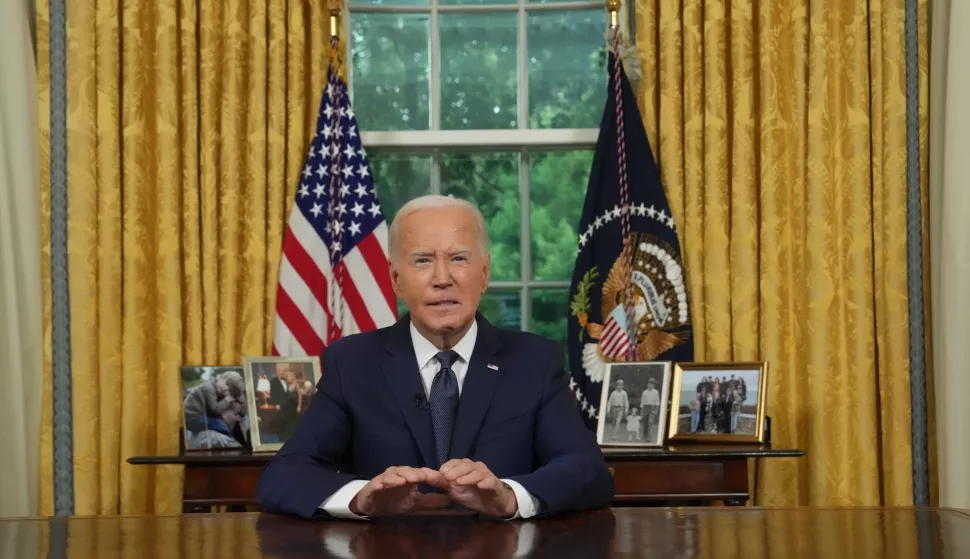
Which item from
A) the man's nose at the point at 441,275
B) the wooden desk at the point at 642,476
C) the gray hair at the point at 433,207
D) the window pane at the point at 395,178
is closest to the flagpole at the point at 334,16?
the window pane at the point at 395,178

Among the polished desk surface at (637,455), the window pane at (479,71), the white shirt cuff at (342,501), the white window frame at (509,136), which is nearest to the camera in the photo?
the white shirt cuff at (342,501)

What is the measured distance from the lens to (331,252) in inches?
156

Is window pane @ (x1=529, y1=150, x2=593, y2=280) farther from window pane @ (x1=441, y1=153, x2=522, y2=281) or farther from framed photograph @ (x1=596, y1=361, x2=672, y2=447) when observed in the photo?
framed photograph @ (x1=596, y1=361, x2=672, y2=447)

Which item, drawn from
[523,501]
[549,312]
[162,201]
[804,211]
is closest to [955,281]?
[804,211]

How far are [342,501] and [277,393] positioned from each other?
1858mm

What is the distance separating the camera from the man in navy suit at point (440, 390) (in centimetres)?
211

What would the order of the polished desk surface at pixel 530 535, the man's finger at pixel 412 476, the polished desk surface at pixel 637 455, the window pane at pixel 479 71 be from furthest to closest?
the window pane at pixel 479 71 → the polished desk surface at pixel 637 455 → the man's finger at pixel 412 476 → the polished desk surface at pixel 530 535

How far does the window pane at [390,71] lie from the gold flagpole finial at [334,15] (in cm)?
42

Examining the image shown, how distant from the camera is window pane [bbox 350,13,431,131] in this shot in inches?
172

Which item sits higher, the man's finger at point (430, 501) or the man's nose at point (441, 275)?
the man's nose at point (441, 275)

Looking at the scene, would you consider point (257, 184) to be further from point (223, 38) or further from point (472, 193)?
point (472, 193)

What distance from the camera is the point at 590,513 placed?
1.88 meters

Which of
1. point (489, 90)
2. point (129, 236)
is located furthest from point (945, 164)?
point (129, 236)

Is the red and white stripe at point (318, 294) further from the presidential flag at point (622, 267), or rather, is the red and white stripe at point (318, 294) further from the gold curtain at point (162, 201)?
the presidential flag at point (622, 267)
